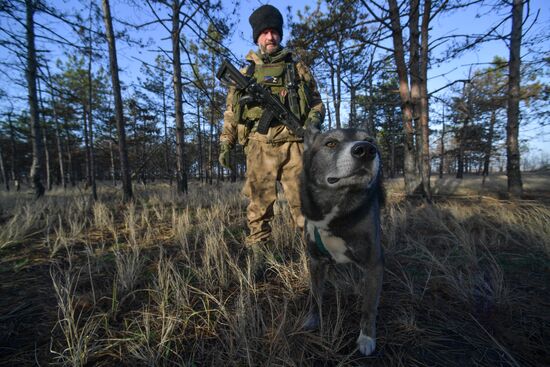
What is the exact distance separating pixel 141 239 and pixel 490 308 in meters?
4.10

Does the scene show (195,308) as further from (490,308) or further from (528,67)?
(528,67)

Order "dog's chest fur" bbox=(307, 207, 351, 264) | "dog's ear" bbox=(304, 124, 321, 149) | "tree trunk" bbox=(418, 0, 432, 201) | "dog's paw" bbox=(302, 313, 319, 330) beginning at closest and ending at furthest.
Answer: "dog's paw" bbox=(302, 313, 319, 330), "dog's chest fur" bbox=(307, 207, 351, 264), "dog's ear" bbox=(304, 124, 321, 149), "tree trunk" bbox=(418, 0, 432, 201)

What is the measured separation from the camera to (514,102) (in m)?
5.76

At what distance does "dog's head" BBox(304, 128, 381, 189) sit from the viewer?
59.8 inches

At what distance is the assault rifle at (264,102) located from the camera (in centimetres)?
295

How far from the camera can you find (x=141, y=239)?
139 inches

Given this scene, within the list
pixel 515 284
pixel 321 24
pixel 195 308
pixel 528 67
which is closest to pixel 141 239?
pixel 195 308

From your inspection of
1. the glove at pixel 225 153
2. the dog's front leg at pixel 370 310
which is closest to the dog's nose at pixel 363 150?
the dog's front leg at pixel 370 310

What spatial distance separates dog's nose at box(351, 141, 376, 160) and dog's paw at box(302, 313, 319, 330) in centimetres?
118

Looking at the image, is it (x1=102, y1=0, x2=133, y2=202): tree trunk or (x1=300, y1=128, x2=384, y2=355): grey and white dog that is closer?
(x1=300, y1=128, x2=384, y2=355): grey and white dog

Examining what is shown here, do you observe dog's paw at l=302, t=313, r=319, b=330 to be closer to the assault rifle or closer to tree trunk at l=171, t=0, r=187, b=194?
the assault rifle

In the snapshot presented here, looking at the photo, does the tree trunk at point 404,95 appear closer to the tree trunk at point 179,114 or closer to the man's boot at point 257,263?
the man's boot at point 257,263

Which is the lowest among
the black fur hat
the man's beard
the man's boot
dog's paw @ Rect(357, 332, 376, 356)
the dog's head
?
dog's paw @ Rect(357, 332, 376, 356)

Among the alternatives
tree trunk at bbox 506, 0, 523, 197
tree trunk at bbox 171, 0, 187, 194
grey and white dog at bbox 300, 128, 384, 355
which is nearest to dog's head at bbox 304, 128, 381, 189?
grey and white dog at bbox 300, 128, 384, 355
